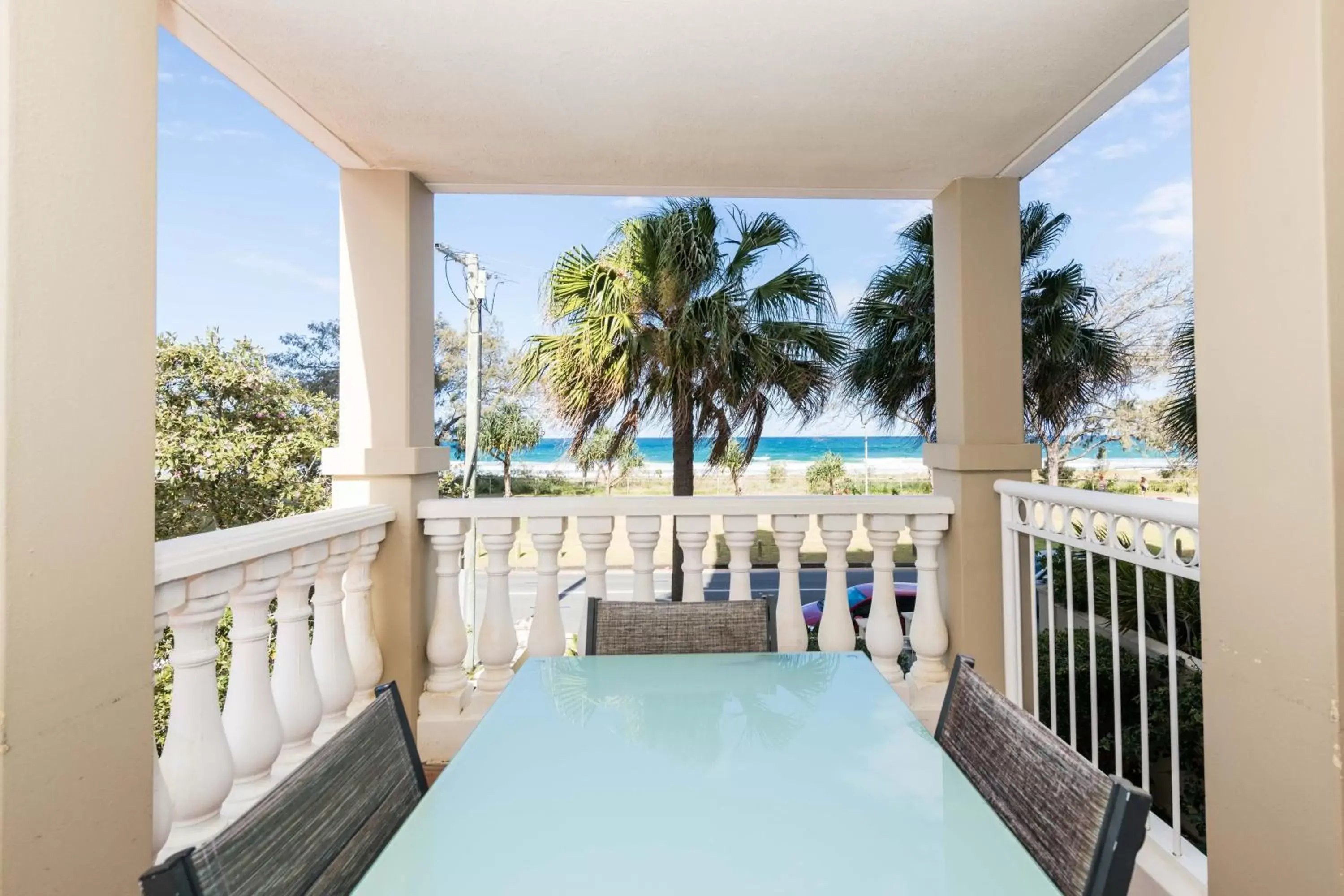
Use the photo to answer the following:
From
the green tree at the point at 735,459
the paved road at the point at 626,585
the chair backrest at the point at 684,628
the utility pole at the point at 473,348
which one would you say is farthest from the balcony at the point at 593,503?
the paved road at the point at 626,585

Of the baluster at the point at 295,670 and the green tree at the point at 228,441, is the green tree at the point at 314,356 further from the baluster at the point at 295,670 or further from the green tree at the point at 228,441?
the baluster at the point at 295,670

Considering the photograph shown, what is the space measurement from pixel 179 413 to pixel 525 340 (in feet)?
10.5

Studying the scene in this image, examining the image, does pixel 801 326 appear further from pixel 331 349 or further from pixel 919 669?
pixel 331 349

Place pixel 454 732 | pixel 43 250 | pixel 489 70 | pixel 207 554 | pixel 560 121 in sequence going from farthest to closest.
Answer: pixel 454 732 → pixel 560 121 → pixel 489 70 → pixel 207 554 → pixel 43 250

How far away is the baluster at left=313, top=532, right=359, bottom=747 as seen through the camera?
1815 mm

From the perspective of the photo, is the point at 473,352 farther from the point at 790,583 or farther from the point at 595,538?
the point at 790,583

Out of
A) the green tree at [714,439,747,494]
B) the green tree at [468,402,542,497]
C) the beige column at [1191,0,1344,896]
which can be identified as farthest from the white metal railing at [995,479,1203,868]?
the green tree at [468,402,542,497]

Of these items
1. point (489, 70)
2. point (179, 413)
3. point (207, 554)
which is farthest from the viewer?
point (179, 413)

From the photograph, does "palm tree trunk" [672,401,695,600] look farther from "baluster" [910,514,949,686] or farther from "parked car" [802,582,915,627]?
"baluster" [910,514,949,686]

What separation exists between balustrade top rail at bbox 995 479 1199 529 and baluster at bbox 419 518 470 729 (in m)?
1.81

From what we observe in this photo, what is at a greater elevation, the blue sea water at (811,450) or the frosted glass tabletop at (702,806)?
the blue sea water at (811,450)

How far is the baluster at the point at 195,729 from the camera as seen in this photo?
128cm

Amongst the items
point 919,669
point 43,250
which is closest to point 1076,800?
point 43,250

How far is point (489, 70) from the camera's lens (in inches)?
66.3
